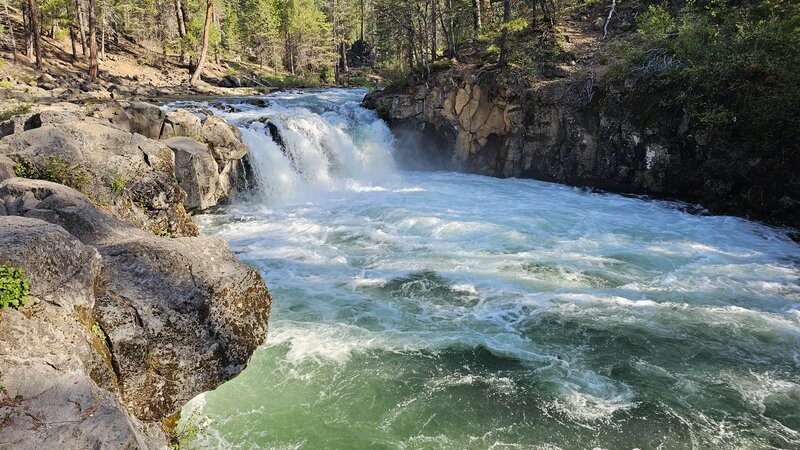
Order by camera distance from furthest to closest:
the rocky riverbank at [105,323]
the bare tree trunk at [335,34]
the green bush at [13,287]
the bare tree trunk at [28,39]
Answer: the bare tree trunk at [335,34]
the bare tree trunk at [28,39]
the green bush at [13,287]
the rocky riverbank at [105,323]

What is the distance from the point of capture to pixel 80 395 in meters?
3.42

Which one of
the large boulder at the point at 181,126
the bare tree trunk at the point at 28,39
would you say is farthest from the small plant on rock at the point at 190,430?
the bare tree trunk at the point at 28,39

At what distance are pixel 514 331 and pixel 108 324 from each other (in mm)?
6338

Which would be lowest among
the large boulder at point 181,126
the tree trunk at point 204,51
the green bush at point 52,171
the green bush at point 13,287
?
the green bush at point 13,287

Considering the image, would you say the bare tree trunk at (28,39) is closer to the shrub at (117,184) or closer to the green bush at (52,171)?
the green bush at (52,171)

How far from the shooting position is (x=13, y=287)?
373 cm

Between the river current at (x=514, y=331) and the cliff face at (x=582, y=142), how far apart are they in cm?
132

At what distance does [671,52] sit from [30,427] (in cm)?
2012

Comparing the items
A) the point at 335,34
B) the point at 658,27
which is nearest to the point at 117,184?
the point at 658,27

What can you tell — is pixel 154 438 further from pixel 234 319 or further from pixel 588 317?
pixel 588 317

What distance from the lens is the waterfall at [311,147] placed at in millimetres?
18203

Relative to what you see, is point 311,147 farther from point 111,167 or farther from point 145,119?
point 111,167

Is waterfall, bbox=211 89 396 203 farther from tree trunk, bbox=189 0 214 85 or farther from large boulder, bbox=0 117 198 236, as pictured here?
large boulder, bbox=0 117 198 236

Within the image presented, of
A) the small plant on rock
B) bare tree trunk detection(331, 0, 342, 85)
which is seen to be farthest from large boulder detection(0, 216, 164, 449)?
bare tree trunk detection(331, 0, 342, 85)
